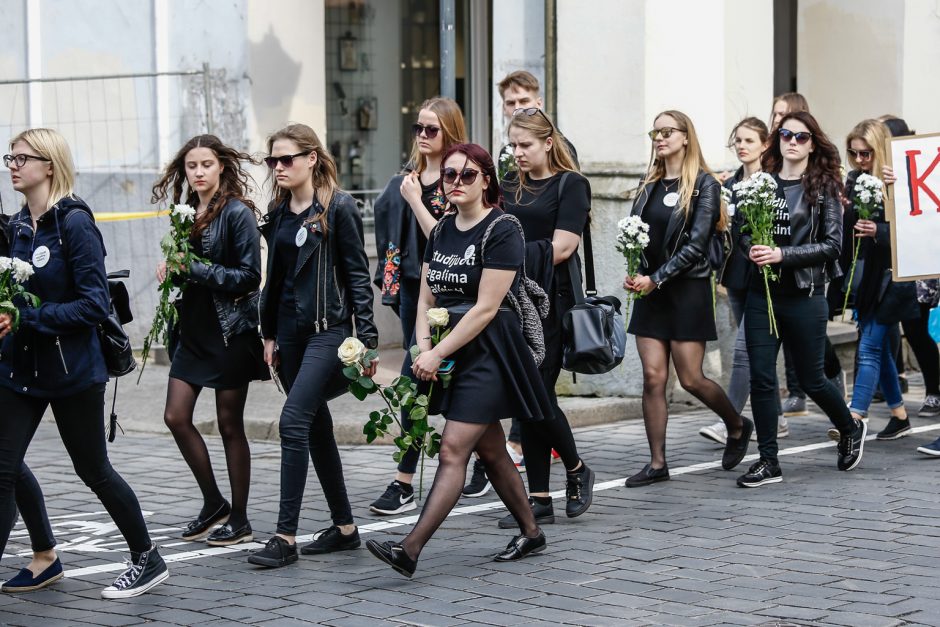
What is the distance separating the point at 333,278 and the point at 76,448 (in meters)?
1.40

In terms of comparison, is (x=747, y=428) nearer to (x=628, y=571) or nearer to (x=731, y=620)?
(x=628, y=571)

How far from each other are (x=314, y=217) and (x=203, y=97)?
5821 mm

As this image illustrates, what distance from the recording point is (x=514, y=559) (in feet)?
22.2

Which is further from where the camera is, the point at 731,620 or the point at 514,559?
the point at 514,559

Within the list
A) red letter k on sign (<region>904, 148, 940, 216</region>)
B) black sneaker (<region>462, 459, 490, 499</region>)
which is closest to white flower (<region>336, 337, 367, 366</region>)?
black sneaker (<region>462, 459, 490, 499</region>)

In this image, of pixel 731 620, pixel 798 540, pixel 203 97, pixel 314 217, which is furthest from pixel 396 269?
pixel 203 97

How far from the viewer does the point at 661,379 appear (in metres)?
8.43

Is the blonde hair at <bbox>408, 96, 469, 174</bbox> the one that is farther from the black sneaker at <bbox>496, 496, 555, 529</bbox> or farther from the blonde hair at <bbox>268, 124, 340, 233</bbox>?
the black sneaker at <bbox>496, 496, 555, 529</bbox>

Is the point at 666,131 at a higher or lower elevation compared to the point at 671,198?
higher

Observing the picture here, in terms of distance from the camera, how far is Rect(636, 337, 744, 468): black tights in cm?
841

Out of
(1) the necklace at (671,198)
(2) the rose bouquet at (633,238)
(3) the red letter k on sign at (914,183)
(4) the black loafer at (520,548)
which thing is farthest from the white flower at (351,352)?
(3) the red letter k on sign at (914,183)

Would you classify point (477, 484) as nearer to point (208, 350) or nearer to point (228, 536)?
point (228, 536)

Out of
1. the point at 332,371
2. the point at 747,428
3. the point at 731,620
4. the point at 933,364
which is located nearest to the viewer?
the point at 731,620

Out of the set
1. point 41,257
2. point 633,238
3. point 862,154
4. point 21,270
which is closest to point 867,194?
point 862,154
